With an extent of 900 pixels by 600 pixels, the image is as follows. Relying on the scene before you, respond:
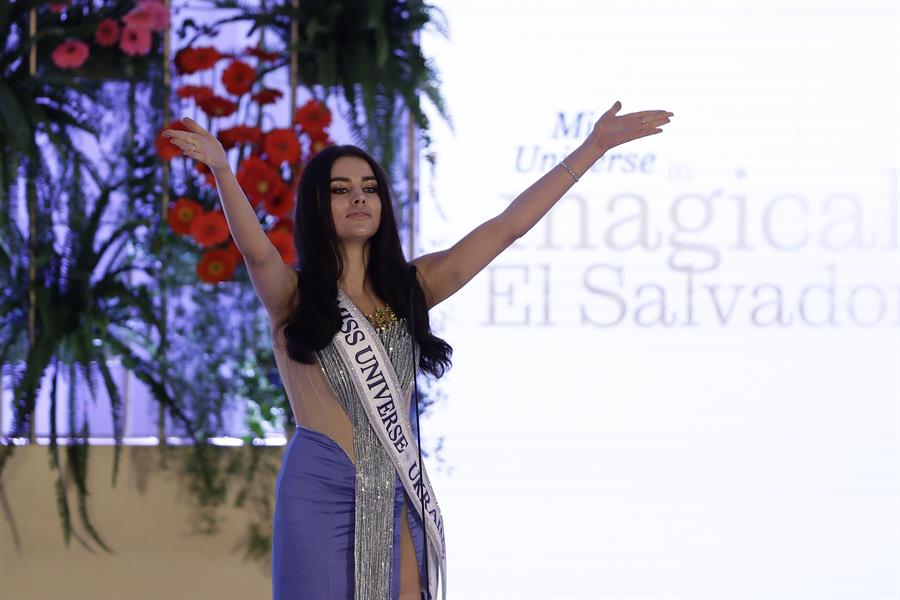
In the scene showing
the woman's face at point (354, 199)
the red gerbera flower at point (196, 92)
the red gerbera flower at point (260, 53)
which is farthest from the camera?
the red gerbera flower at point (260, 53)

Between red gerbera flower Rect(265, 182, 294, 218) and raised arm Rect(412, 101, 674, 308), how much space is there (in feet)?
4.22

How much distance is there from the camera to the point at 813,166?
386cm

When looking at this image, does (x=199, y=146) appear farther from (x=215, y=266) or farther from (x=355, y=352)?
(x=215, y=266)

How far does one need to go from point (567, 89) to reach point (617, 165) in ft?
0.99

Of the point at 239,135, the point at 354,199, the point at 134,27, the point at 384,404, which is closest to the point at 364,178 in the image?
the point at 354,199

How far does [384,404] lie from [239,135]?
1.65m

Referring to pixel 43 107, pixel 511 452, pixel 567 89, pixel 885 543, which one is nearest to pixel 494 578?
pixel 511 452

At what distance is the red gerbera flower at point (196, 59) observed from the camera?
3551mm

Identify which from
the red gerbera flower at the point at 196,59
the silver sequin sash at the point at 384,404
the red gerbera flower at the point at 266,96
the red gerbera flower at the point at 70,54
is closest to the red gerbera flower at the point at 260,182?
the red gerbera flower at the point at 266,96

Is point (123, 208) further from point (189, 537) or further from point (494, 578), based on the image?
point (494, 578)

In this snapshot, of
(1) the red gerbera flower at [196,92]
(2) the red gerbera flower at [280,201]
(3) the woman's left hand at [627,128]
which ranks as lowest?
(3) the woman's left hand at [627,128]

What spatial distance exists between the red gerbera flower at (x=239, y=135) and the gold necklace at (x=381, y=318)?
151cm

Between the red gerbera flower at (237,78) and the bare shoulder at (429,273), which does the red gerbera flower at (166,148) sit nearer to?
the red gerbera flower at (237,78)

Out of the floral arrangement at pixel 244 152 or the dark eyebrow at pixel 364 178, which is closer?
the dark eyebrow at pixel 364 178
